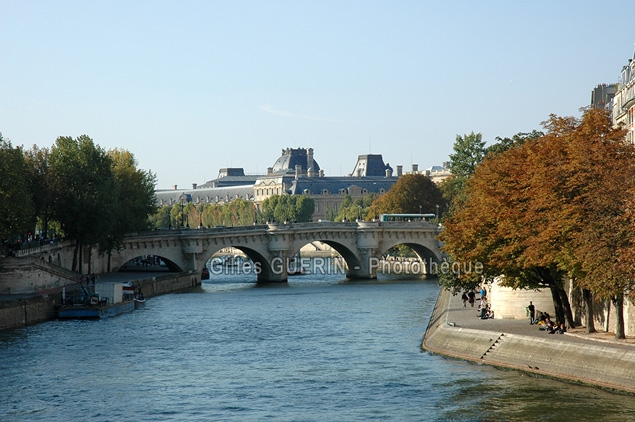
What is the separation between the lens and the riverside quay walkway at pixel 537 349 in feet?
123

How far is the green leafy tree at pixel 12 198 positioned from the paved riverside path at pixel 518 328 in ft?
95.6

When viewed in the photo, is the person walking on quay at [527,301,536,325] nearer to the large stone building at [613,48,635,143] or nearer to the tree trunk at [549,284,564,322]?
the tree trunk at [549,284,564,322]

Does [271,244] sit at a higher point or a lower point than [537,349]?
higher

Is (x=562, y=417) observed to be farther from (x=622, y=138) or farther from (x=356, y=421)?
(x=622, y=138)

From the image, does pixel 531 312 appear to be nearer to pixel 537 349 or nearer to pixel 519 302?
pixel 519 302

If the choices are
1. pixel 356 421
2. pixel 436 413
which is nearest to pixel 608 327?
pixel 436 413

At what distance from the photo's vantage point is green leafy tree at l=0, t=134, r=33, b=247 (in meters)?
65.3

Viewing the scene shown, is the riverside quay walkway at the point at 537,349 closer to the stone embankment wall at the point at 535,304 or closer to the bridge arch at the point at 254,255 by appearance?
the stone embankment wall at the point at 535,304

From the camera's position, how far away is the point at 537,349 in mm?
42094

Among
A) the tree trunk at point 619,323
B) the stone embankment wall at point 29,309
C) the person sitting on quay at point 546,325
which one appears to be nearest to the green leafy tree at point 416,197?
the stone embankment wall at point 29,309

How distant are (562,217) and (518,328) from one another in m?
7.53

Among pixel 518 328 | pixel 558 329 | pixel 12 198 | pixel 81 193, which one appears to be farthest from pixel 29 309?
pixel 558 329

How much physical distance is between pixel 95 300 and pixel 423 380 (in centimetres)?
3228

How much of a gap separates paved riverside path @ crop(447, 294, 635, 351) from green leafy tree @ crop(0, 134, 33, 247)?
29.1 meters
